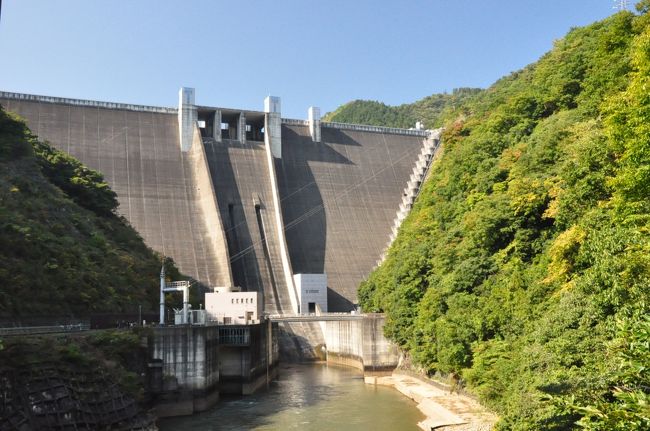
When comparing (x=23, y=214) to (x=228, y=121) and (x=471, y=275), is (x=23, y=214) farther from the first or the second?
(x=228, y=121)

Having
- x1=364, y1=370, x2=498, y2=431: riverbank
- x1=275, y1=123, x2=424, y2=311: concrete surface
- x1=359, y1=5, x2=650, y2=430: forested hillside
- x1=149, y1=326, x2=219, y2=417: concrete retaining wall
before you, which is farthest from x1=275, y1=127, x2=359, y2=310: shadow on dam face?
x1=149, y1=326, x2=219, y2=417: concrete retaining wall

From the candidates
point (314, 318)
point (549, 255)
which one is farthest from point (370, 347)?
point (549, 255)

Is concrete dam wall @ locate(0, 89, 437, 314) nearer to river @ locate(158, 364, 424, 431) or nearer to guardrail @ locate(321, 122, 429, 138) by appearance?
guardrail @ locate(321, 122, 429, 138)

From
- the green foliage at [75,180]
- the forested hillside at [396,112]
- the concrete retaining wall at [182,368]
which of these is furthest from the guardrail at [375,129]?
the forested hillside at [396,112]

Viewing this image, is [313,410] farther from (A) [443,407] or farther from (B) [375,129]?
(B) [375,129]

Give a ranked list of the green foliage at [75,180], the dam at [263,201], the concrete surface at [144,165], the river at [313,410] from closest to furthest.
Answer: the river at [313,410] < the green foliage at [75,180] < the dam at [263,201] < the concrete surface at [144,165]

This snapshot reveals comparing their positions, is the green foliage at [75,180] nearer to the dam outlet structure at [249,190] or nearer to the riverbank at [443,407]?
the dam outlet structure at [249,190]
